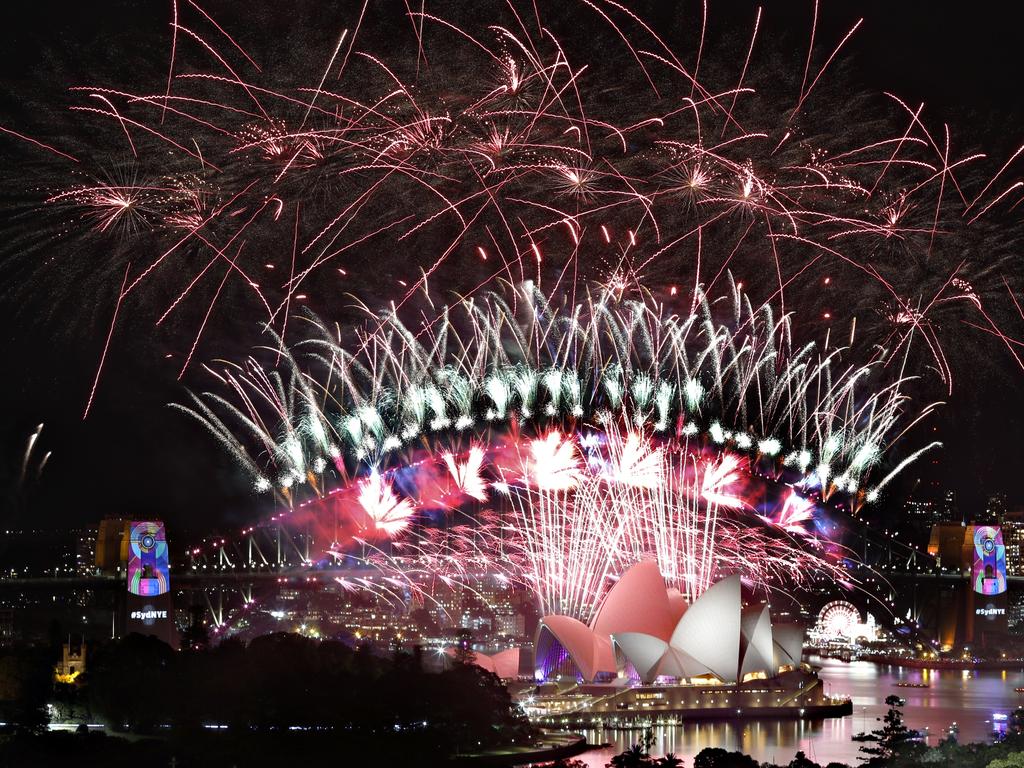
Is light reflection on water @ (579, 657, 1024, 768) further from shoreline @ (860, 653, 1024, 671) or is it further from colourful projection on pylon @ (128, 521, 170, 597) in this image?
colourful projection on pylon @ (128, 521, 170, 597)

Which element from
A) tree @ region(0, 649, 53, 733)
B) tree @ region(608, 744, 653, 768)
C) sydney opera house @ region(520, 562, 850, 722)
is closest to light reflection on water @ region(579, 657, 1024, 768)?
sydney opera house @ region(520, 562, 850, 722)

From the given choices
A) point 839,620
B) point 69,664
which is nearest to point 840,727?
point 69,664

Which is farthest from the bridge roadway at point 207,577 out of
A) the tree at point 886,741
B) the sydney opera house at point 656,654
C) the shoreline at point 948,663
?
the shoreline at point 948,663

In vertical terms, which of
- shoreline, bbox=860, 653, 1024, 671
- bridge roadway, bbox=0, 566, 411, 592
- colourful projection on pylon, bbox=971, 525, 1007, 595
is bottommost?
shoreline, bbox=860, 653, 1024, 671

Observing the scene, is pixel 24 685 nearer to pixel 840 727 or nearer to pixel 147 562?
pixel 147 562

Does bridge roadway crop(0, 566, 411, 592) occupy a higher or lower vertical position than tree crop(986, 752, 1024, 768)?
higher

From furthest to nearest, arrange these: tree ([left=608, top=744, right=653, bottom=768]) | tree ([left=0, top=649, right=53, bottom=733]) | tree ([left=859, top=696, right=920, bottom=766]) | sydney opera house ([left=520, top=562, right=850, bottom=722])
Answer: sydney opera house ([left=520, top=562, right=850, bottom=722]) < tree ([left=0, top=649, right=53, bottom=733]) < tree ([left=859, top=696, right=920, bottom=766]) < tree ([left=608, top=744, right=653, bottom=768])

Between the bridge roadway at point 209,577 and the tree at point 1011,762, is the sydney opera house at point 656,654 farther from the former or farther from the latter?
the tree at point 1011,762
